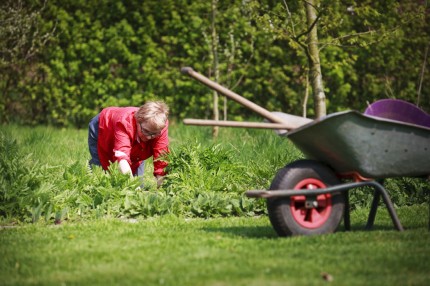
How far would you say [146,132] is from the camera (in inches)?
218

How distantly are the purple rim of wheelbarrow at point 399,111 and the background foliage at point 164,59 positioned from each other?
18.6 feet

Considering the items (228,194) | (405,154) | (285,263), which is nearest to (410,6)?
(228,194)

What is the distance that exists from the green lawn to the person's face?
3.43 ft

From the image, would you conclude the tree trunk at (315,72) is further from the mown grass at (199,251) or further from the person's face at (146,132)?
the person's face at (146,132)

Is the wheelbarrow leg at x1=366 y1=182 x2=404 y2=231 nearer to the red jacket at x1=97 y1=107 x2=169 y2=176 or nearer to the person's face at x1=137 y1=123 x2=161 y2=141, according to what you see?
the person's face at x1=137 y1=123 x2=161 y2=141

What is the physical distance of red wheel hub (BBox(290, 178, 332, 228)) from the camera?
3.97 meters

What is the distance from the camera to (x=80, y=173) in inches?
210

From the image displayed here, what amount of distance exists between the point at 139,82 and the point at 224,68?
1280mm

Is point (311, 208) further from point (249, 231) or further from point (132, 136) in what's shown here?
point (132, 136)

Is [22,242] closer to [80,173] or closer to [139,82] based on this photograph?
[80,173]

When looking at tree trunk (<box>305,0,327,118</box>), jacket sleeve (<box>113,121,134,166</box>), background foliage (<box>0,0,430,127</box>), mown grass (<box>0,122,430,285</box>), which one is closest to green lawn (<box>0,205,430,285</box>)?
mown grass (<box>0,122,430,285</box>)

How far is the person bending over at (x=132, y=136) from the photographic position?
5.47 meters

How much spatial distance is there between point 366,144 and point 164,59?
660 cm

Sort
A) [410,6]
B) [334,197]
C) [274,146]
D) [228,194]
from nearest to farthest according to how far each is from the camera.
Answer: [334,197] < [228,194] < [274,146] < [410,6]
